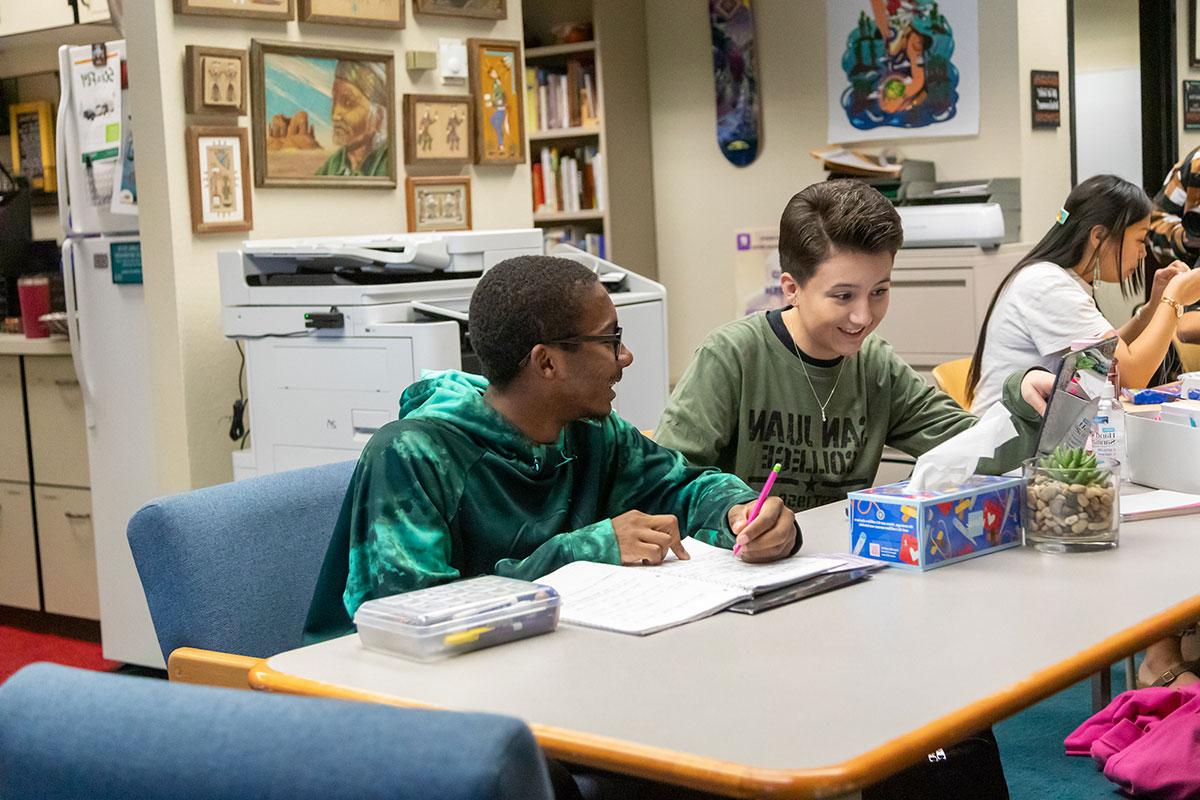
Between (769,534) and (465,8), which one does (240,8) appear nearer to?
(465,8)

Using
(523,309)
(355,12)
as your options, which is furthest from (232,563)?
(355,12)

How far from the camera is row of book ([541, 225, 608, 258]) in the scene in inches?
247

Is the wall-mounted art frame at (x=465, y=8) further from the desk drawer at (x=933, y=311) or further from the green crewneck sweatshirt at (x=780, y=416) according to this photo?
the green crewneck sweatshirt at (x=780, y=416)

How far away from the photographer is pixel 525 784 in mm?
806

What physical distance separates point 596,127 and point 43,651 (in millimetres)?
3117

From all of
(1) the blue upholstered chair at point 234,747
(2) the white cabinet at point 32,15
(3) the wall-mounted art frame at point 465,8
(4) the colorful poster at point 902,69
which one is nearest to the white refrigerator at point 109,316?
(2) the white cabinet at point 32,15

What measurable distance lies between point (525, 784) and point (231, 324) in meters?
3.02

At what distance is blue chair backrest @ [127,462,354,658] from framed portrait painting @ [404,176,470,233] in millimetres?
2383

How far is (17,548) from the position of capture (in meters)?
4.77

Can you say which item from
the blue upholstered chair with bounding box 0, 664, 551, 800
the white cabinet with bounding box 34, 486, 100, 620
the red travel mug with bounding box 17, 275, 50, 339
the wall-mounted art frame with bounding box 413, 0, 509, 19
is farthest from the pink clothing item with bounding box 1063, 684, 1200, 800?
the red travel mug with bounding box 17, 275, 50, 339

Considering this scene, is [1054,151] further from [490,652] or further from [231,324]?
[490,652]

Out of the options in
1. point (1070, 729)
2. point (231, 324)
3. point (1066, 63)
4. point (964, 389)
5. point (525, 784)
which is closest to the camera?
point (525, 784)

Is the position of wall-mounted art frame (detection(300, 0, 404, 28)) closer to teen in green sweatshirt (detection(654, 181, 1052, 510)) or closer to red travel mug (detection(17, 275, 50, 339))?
red travel mug (detection(17, 275, 50, 339))

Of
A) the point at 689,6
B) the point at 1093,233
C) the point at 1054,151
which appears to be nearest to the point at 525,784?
the point at 1093,233
